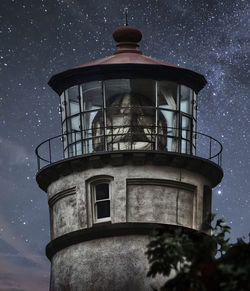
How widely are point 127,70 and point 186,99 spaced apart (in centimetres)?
289

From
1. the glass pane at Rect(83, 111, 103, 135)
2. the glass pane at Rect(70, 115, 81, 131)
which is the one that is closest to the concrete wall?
the glass pane at Rect(83, 111, 103, 135)

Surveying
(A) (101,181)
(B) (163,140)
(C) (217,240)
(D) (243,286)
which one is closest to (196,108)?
(B) (163,140)

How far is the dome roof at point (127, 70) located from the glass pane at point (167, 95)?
0.25m

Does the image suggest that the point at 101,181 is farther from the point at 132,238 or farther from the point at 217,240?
the point at 217,240

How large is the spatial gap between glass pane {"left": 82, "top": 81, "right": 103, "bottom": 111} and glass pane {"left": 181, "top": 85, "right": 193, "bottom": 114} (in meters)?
3.35

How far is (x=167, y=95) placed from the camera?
40.7 metres

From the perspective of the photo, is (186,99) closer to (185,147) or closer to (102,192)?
Result: (185,147)

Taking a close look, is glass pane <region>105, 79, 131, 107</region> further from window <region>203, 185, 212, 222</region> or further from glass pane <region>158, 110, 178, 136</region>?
window <region>203, 185, 212, 222</region>

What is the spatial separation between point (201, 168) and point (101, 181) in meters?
3.94

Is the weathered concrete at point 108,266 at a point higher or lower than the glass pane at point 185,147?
lower

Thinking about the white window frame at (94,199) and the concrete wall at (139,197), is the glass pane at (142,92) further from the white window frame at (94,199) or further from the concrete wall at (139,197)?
the white window frame at (94,199)

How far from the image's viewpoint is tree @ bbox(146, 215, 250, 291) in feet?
74.6

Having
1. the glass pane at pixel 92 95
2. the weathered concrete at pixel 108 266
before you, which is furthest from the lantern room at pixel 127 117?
the weathered concrete at pixel 108 266

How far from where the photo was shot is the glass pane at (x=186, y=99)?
1619 inches
